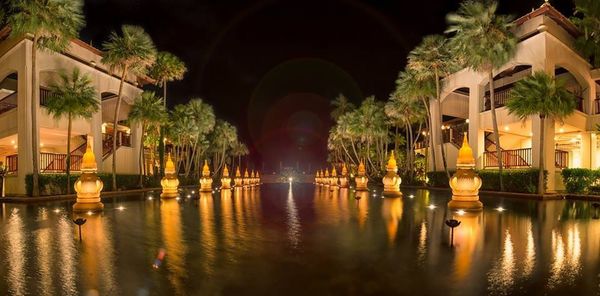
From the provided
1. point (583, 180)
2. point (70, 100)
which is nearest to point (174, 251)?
point (70, 100)

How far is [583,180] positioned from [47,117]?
3394 cm

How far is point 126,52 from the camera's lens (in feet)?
112

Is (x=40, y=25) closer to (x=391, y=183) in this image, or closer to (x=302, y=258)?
(x=391, y=183)

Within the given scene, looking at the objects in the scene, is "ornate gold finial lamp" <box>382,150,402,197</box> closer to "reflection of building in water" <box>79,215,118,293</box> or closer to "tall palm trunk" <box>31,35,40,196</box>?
"reflection of building in water" <box>79,215,118,293</box>

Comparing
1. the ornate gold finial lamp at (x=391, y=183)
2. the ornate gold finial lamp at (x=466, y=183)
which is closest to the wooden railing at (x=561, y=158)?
the ornate gold finial lamp at (x=391, y=183)

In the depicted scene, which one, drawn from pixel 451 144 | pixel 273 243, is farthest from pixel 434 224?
pixel 451 144

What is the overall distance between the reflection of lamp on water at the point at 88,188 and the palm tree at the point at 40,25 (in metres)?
12.0

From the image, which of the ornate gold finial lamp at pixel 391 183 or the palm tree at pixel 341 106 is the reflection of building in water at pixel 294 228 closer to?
the ornate gold finial lamp at pixel 391 183


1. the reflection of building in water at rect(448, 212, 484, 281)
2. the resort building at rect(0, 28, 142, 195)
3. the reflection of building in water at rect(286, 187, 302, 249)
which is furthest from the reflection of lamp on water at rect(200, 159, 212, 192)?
the reflection of building in water at rect(448, 212, 484, 281)

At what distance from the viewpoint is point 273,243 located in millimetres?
9211

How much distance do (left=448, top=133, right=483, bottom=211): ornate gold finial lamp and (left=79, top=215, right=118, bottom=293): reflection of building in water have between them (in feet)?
36.2

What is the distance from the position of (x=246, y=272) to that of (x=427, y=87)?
34988mm

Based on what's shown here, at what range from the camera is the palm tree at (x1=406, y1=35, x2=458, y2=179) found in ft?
119

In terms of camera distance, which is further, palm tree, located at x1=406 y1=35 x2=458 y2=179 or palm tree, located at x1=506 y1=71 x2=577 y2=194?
palm tree, located at x1=406 y1=35 x2=458 y2=179
